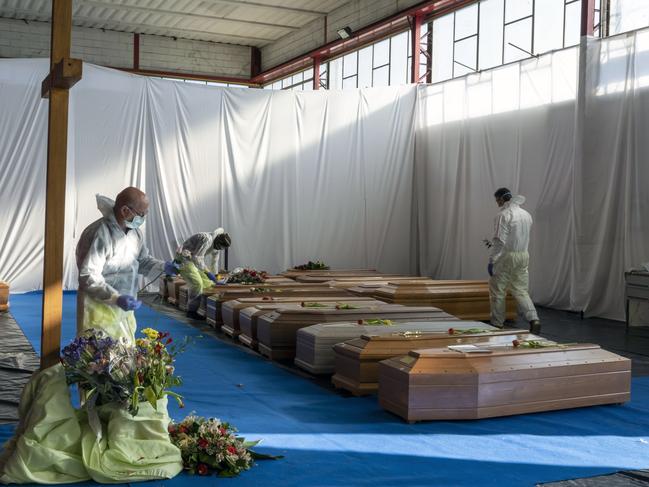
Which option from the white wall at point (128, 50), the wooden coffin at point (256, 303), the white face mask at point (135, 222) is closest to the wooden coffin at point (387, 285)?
the wooden coffin at point (256, 303)

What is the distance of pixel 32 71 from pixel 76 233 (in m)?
2.53

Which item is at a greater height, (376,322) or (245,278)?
(245,278)

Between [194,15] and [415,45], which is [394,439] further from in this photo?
[194,15]

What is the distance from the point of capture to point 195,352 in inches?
265

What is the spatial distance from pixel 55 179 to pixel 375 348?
2.39 metres

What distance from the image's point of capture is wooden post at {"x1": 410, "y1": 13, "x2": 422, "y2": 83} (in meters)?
13.0

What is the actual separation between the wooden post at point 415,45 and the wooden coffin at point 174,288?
597 centimetres

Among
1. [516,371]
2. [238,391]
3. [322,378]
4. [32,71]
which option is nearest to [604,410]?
[516,371]

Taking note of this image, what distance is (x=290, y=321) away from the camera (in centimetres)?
638

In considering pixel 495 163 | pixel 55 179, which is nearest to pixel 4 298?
pixel 55 179

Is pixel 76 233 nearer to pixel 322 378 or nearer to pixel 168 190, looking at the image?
pixel 168 190

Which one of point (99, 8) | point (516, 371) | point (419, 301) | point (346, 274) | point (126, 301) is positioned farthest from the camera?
point (99, 8)

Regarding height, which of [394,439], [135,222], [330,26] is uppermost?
[330,26]

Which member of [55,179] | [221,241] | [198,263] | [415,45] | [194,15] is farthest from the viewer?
[194,15]
